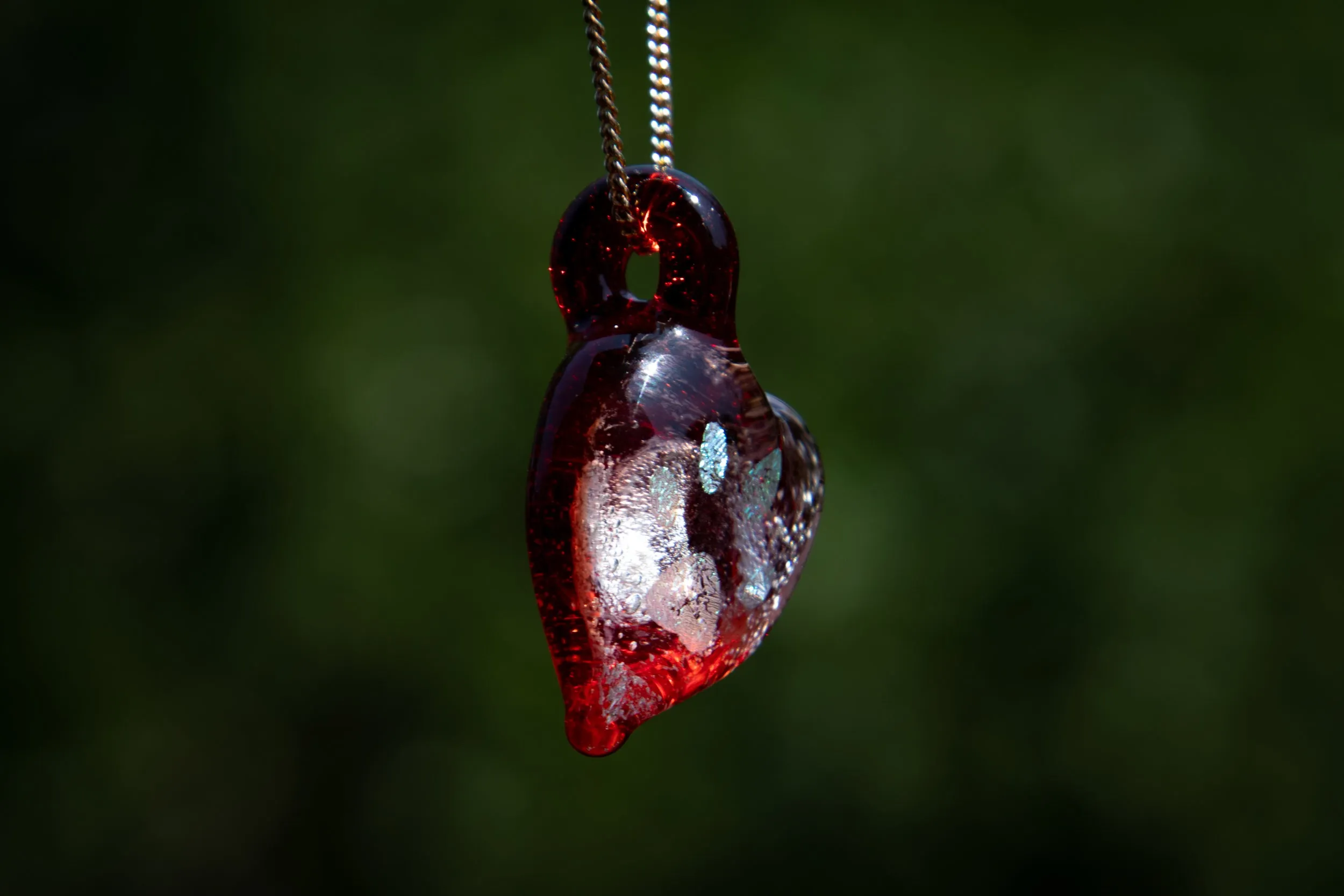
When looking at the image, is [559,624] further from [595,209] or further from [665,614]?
[595,209]

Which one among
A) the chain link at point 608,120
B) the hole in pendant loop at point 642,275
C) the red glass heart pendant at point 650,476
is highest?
the chain link at point 608,120

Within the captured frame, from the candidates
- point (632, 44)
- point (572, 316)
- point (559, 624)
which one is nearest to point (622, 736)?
point (559, 624)

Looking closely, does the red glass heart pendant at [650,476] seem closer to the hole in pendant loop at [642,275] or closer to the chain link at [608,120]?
the chain link at [608,120]

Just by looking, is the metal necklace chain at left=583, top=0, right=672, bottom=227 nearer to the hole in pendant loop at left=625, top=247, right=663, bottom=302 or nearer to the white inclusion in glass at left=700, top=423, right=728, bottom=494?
the white inclusion in glass at left=700, top=423, right=728, bottom=494

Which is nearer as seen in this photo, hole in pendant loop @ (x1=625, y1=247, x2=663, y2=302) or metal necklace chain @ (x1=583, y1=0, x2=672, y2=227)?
metal necklace chain @ (x1=583, y1=0, x2=672, y2=227)

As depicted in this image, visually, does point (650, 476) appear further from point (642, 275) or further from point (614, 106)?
point (642, 275)

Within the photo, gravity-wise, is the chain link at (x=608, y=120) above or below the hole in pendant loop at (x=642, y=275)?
above

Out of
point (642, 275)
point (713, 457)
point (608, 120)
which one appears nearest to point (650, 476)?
point (713, 457)

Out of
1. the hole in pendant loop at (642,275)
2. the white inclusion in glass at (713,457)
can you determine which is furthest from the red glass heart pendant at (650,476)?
the hole in pendant loop at (642,275)

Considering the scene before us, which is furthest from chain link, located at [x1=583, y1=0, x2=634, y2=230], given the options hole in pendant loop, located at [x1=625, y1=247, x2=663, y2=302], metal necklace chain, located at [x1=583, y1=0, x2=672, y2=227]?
hole in pendant loop, located at [x1=625, y1=247, x2=663, y2=302]
